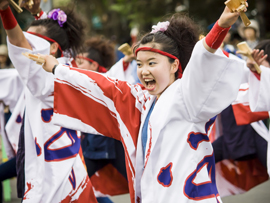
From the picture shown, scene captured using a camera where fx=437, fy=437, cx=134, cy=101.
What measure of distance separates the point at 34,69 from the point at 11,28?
327 mm

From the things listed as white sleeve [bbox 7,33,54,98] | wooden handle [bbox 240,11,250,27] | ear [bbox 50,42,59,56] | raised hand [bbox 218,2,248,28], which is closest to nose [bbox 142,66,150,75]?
raised hand [bbox 218,2,248,28]

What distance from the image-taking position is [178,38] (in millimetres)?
2650

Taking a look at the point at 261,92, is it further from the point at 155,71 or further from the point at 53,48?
the point at 53,48

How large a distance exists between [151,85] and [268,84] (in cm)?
135

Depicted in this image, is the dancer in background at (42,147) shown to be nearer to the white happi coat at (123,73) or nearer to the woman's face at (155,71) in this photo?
the woman's face at (155,71)

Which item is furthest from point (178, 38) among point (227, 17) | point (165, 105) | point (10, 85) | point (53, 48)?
point (10, 85)

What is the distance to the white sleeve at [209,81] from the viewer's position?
215 centimetres

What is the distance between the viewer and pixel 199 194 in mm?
2314

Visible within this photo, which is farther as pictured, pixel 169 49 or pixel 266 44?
pixel 266 44

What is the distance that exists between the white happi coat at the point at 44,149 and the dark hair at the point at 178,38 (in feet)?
2.69

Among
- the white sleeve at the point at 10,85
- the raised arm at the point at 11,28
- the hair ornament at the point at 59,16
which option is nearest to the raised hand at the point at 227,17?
the raised arm at the point at 11,28

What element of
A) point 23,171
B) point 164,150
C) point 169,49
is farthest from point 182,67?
point 23,171

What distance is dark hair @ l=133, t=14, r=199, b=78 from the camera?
258 cm

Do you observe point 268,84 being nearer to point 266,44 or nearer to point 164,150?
point 266,44
